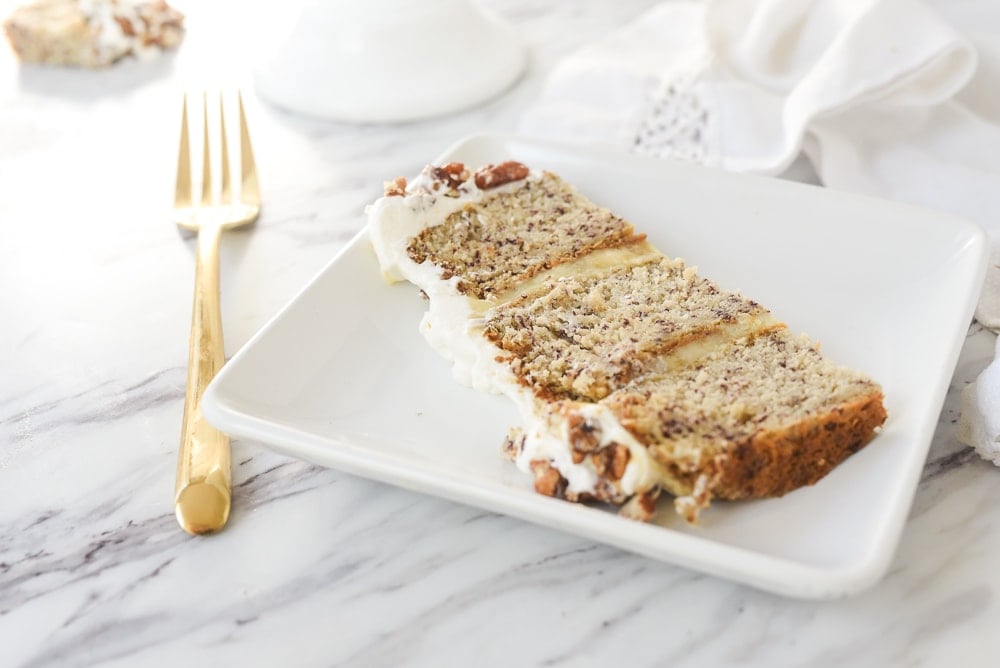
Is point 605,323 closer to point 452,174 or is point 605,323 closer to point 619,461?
point 619,461

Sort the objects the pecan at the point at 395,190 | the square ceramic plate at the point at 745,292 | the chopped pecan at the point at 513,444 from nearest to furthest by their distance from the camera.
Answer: the square ceramic plate at the point at 745,292 < the chopped pecan at the point at 513,444 < the pecan at the point at 395,190

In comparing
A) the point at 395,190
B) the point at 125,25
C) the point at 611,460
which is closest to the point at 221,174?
the point at 395,190

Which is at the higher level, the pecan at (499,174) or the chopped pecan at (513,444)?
the pecan at (499,174)

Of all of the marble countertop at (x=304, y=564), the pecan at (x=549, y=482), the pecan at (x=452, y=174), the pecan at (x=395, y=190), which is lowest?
the marble countertop at (x=304, y=564)

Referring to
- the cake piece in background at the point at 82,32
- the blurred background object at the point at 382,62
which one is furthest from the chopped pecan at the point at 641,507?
the cake piece in background at the point at 82,32

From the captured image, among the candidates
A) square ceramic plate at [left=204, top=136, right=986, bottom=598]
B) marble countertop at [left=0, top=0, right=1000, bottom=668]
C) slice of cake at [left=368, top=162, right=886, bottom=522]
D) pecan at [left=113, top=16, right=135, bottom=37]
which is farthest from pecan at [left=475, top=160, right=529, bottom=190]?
pecan at [left=113, top=16, right=135, bottom=37]

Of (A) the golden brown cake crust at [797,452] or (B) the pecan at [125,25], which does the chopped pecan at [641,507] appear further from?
(B) the pecan at [125,25]

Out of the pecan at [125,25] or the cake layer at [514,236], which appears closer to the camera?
the cake layer at [514,236]

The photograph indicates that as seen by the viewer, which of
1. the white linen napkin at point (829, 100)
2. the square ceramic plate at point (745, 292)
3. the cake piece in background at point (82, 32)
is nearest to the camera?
the square ceramic plate at point (745, 292)
